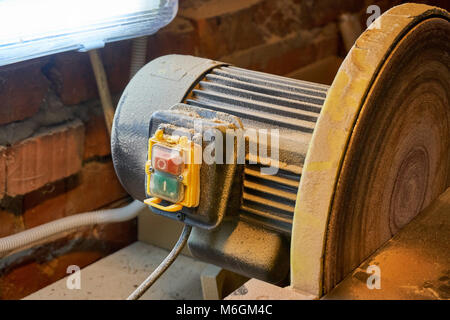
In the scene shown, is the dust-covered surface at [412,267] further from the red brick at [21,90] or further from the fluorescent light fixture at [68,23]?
the red brick at [21,90]

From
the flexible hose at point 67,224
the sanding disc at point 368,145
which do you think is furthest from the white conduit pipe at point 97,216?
the sanding disc at point 368,145

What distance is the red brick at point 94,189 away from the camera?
1.26m

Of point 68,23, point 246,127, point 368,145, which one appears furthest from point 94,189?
point 368,145

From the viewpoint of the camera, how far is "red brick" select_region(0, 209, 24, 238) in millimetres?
1125

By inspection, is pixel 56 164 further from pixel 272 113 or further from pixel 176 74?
pixel 272 113

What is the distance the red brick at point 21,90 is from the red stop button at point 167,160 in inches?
18.1

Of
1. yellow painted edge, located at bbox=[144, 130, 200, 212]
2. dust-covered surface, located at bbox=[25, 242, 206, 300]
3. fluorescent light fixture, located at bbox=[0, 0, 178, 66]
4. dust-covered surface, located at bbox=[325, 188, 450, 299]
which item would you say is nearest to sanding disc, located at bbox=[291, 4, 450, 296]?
dust-covered surface, located at bbox=[325, 188, 450, 299]

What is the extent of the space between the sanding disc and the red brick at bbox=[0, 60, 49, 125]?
679 millimetres

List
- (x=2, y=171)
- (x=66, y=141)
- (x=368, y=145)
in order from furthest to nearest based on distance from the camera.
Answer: (x=66, y=141), (x=2, y=171), (x=368, y=145)

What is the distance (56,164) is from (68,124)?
85 millimetres

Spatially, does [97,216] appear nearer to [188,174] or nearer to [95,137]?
[95,137]

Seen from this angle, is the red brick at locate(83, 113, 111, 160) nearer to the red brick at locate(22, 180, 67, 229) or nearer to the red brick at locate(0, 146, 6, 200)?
the red brick at locate(22, 180, 67, 229)

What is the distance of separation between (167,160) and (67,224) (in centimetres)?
53

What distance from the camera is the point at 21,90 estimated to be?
1.10 metres
